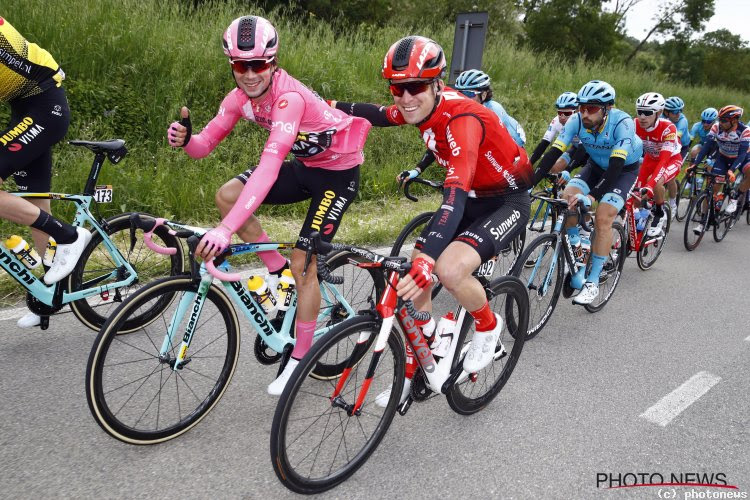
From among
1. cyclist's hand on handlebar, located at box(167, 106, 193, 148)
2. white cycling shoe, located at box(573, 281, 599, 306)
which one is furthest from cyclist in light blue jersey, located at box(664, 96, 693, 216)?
cyclist's hand on handlebar, located at box(167, 106, 193, 148)

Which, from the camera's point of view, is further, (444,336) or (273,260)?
(273,260)

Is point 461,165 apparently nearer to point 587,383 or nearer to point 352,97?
point 587,383

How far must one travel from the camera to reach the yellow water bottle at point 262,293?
3039mm

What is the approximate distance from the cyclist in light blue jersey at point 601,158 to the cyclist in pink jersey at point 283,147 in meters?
2.18

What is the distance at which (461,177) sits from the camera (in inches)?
110

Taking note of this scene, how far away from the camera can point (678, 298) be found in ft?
19.8

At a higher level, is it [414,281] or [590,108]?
[590,108]

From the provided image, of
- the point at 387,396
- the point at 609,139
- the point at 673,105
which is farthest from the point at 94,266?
the point at 673,105

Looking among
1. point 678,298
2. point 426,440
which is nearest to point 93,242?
point 426,440

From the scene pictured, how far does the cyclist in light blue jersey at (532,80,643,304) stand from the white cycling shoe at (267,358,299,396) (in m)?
2.85

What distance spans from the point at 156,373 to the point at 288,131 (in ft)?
5.59

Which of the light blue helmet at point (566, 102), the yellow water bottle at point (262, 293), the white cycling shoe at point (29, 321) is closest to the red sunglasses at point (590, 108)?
the light blue helmet at point (566, 102)

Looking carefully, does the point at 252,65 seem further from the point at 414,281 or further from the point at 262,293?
the point at 414,281

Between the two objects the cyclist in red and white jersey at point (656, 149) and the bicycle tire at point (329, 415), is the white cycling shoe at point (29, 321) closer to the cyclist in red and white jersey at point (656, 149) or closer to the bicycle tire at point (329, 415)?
the bicycle tire at point (329, 415)
